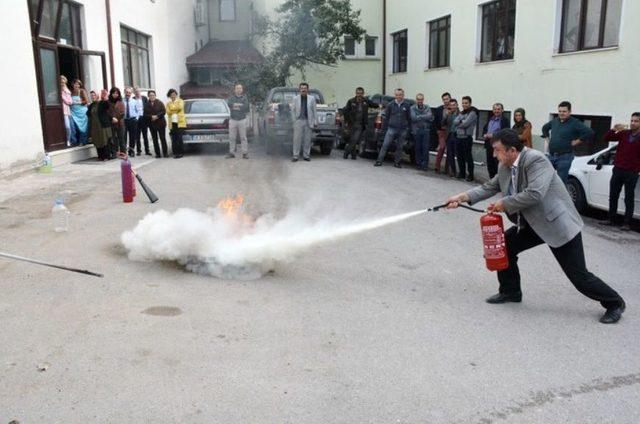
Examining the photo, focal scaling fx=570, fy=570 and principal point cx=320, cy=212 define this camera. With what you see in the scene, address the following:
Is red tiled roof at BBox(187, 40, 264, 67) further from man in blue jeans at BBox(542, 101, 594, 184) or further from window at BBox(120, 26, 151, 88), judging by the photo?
man in blue jeans at BBox(542, 101, 594, 184)

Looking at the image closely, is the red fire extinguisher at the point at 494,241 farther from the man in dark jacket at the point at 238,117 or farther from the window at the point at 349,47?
the window at the point at 349,47

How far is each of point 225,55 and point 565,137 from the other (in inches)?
865

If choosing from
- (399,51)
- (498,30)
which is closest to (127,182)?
(498,30)

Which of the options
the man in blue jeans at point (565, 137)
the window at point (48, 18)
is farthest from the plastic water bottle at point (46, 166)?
the man in blue jeans at point (565, 137)

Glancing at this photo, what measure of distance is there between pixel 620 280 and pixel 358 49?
70.9 feet

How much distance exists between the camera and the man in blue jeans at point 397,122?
14.0m

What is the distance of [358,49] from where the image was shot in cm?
2611

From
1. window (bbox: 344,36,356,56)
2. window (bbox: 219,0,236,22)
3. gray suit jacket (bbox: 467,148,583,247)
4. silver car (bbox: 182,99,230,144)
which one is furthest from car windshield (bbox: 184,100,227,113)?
window (bbox: 219,0,236,22)

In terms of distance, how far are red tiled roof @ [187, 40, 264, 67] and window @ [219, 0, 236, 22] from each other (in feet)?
5.57

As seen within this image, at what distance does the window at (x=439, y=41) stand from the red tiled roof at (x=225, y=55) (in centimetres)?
765

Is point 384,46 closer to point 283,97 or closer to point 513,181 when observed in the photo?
point 283,97

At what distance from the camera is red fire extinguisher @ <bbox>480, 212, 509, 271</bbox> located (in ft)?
16.4

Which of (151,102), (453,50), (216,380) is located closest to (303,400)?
(216,380)

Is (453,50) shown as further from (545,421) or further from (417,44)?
(545,421)
